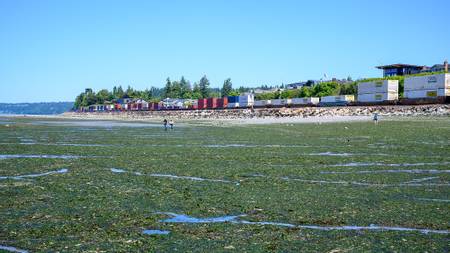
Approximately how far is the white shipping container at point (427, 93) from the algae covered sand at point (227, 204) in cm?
6279

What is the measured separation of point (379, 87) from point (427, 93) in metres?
14.3

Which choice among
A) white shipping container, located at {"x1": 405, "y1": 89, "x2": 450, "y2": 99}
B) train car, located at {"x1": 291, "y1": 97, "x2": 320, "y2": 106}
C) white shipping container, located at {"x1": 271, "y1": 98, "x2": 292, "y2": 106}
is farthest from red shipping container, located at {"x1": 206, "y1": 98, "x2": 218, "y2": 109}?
white shipping container, located at {"x1": 405, "y1": 89, "x2": 450, "y2": 99}

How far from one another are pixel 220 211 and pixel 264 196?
7.74 feet

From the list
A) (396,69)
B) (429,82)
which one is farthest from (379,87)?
(396,69)

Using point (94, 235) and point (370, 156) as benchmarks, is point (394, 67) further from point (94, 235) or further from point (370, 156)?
point (94, 235)

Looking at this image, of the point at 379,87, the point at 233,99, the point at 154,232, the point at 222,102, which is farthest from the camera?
the point at 222,102

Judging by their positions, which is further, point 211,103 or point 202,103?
point 202,103

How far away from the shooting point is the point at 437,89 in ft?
273

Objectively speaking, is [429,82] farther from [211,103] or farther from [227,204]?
[211,103]

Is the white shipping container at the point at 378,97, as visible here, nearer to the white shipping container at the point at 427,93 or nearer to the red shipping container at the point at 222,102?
the white shipping container at the point at 427,93

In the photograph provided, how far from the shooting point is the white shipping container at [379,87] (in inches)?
3782

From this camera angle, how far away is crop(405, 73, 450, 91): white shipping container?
81188 mm

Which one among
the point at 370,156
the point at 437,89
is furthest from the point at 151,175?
the point at 437,89

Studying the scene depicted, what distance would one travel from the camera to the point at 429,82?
85.2 meters
